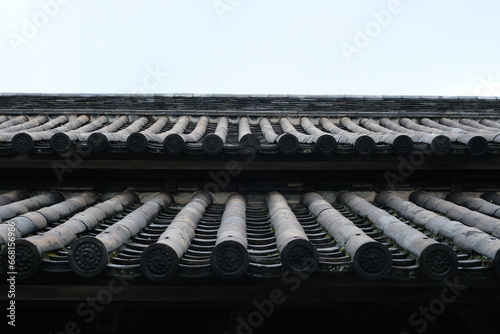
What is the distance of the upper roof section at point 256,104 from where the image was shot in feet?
23.3

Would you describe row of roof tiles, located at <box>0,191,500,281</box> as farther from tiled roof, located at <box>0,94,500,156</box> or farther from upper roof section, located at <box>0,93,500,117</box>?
upper roof section, located at <box>0,93,500,117</box>

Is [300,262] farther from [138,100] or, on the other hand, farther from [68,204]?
[138,100]

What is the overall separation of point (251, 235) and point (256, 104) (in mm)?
4214

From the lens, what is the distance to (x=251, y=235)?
12.4 ft

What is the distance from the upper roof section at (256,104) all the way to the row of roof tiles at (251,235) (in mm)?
2521

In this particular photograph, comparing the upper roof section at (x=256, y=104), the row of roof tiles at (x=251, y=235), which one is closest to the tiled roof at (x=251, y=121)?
the upper roof section at (x=256, y=104)

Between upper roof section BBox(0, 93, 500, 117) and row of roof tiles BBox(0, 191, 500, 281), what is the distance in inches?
99.3

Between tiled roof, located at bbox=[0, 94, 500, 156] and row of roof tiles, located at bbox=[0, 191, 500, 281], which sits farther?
tiled roof, located at bbox=[0, 94, 500, 156]

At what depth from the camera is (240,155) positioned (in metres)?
4.51

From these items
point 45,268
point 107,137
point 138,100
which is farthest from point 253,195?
point 138,100

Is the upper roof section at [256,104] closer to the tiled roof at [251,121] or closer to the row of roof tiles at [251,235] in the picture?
the tiled roof at [251,121]

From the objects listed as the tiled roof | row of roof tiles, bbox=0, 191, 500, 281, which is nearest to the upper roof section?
the tiled roof

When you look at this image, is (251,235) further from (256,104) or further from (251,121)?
(256,104)

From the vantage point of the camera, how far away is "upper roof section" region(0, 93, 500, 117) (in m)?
7.11
